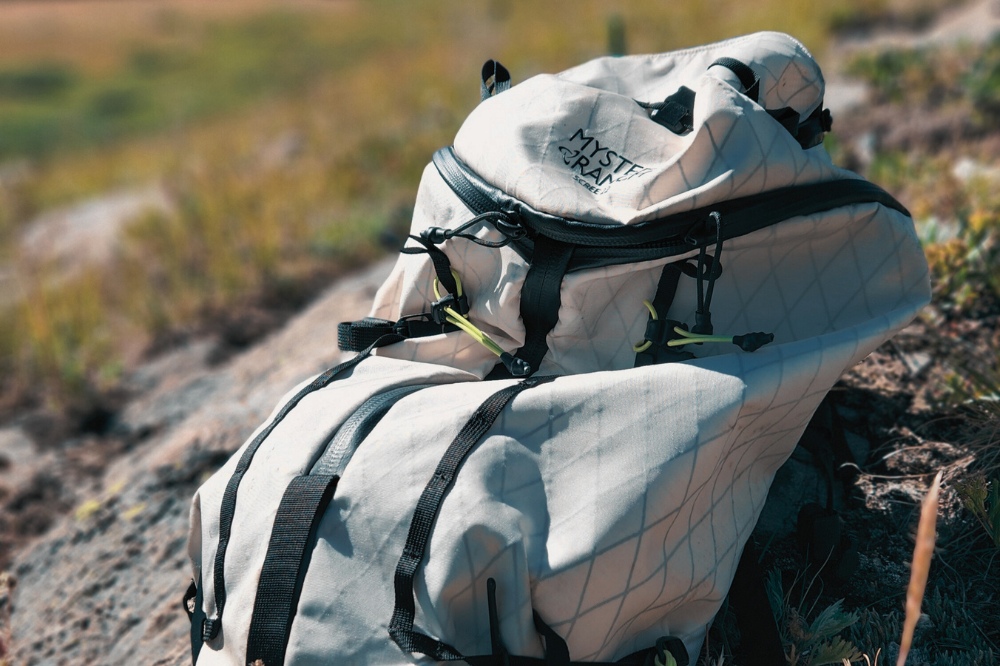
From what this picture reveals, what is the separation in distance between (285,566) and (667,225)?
101cm

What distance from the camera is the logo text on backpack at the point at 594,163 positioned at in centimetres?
186

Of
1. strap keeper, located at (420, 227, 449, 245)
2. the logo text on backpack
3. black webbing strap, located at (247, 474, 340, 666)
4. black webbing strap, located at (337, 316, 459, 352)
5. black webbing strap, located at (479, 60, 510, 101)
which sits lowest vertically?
black webbing strap, located at (247, 474, 340, 666)

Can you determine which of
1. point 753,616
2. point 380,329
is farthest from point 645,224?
point 753,616

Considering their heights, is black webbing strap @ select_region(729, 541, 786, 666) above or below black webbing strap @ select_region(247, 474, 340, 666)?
below

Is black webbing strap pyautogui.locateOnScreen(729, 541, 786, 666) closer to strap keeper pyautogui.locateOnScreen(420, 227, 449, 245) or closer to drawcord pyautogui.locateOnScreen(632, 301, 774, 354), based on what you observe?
drawcord pyautogui.locateOnScreen(632, 301, 774, 354)

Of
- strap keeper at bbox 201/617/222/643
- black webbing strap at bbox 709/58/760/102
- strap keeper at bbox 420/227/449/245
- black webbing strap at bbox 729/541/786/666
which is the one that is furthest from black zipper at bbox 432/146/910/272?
strap keeper at bbox 201/617/222/643

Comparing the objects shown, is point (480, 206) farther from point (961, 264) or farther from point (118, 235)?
point (118, 235)

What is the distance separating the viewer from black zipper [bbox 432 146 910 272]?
68.6 inches

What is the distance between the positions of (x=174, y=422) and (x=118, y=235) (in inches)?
152

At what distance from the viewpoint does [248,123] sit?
11172 millimetres

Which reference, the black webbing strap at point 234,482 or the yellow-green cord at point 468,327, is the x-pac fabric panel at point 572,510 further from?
the yellow-green cord at point 468,327

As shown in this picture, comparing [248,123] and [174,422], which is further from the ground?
[248,123]

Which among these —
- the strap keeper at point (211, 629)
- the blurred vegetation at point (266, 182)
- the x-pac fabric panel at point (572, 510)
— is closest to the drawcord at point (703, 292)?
the x-pac fabric panel at point (572, 510)

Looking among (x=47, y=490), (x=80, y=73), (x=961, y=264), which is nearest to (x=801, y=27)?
(x=961, y=264)
